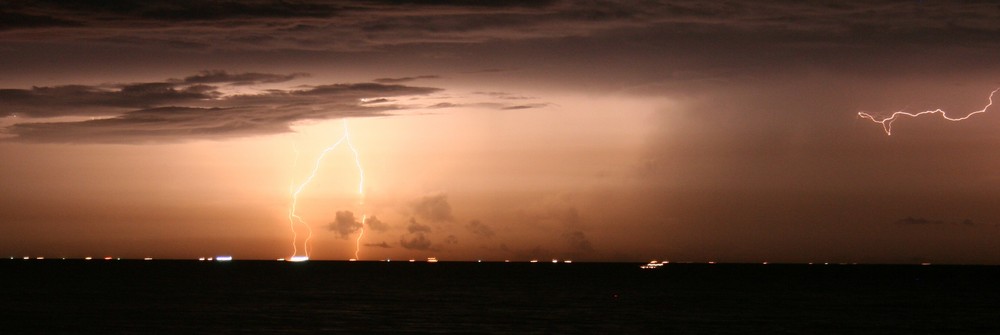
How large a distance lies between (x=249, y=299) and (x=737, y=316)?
149ft

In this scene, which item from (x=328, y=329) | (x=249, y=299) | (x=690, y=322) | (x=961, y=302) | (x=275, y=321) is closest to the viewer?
(x=328, y=329)

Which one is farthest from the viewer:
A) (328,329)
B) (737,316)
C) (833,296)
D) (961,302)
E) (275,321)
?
(833,296)

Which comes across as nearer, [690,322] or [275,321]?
[275,321]

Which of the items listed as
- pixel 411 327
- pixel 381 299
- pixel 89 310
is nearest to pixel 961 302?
pixel 381 299

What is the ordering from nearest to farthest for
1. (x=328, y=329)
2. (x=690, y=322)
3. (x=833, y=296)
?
(x=328, y=329), (x=690, y=322), (x=833, y=296)

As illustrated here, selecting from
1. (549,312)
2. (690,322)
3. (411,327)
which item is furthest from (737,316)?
(411,327)

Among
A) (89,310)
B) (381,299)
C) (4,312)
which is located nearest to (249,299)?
(381,299)

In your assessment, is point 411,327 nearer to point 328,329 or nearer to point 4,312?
point 328,329

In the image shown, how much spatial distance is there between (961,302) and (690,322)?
47.1m

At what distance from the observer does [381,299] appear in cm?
10512

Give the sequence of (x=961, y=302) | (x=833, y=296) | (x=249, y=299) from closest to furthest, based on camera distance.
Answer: (x=249, y=299), (x=961, y=302), (x=833, y=296)

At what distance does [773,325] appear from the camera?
7544 cm

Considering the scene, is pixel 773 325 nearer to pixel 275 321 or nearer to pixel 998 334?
pixel 998 334

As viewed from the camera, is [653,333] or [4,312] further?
[4,312]
